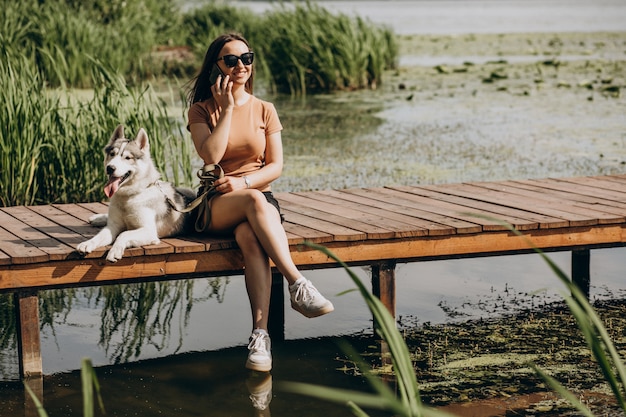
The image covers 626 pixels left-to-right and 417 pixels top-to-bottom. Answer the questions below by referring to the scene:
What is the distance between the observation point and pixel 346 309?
5203 millimetres

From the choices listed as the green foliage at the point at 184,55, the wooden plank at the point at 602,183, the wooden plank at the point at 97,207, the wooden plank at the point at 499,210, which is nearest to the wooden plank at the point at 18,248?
the wooden plank at the point at 97,207

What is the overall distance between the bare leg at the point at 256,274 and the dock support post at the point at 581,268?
86.1 inches

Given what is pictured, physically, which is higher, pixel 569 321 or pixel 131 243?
pixel 131 243

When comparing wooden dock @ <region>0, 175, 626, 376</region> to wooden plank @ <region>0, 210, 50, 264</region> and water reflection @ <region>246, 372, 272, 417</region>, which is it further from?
water reflection @ <region>246, 372, 272, 417</region>

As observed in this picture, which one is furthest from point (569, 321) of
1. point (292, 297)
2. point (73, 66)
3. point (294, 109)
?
point (73, 66)

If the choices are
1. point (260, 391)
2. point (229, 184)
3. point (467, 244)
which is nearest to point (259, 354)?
point (260, 391)

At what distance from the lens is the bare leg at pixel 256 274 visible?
4.13m

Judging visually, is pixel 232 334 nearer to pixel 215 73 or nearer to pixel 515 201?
pixel 215 73

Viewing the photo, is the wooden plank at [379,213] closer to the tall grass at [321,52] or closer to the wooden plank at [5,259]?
the wooden plank at [5,259]

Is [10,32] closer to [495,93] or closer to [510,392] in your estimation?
[495,93]

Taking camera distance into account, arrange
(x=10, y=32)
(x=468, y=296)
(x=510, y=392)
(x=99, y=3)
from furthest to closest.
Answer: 1. (x=99, y=3)
2. (x=10, y=32)
3. (x=468, y=296)
4. (x=510, y=392)

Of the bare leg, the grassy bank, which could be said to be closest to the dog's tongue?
the bare leg

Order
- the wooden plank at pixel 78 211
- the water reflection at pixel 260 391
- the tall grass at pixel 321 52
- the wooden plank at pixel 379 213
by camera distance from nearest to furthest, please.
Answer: the water reflection at pixel 260 391 < the wooden plank at pixel 379 213 < the wooden plank at pixel 78 211 < the tall grass at pixel 321 52

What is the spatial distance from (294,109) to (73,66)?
2.78 meters
